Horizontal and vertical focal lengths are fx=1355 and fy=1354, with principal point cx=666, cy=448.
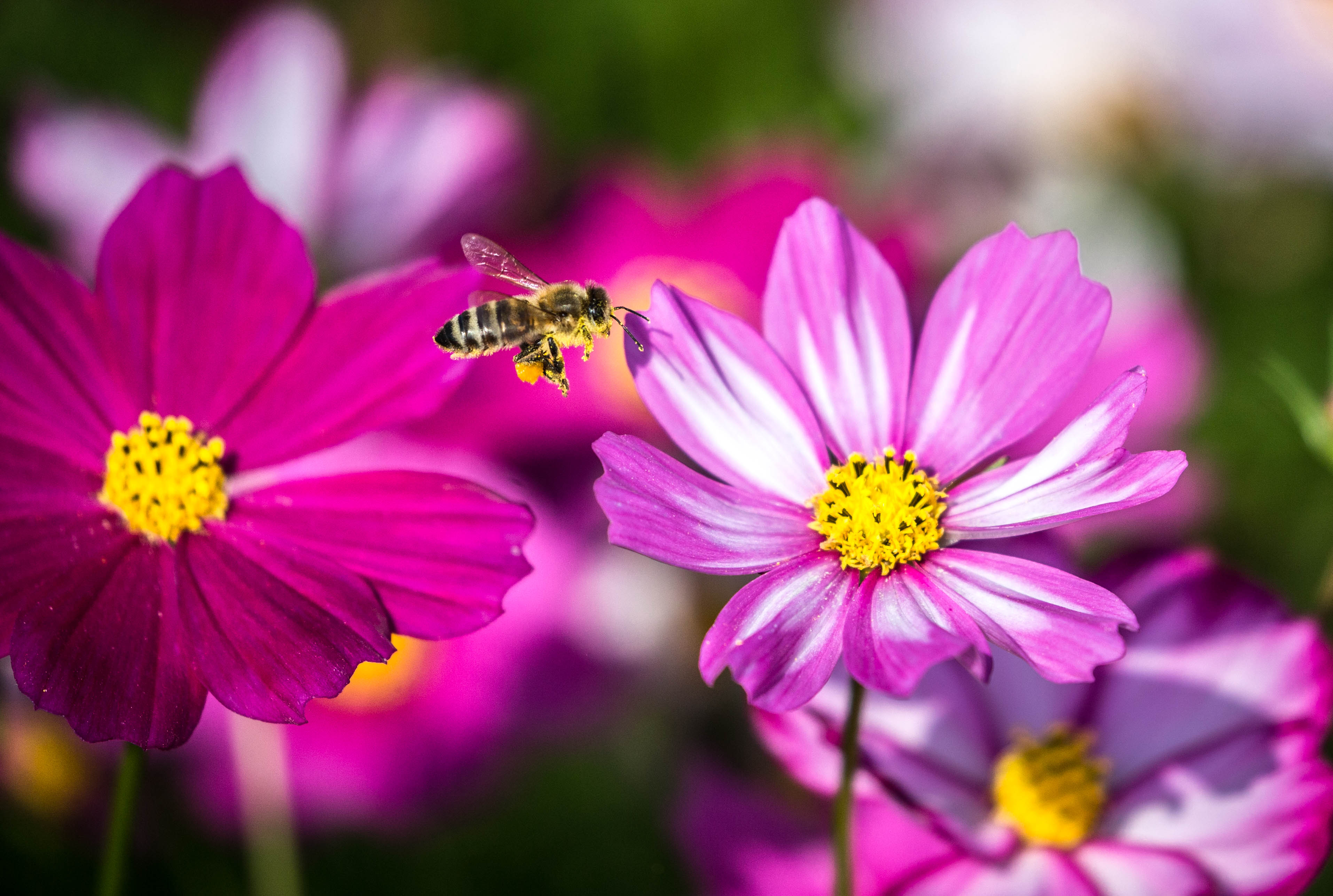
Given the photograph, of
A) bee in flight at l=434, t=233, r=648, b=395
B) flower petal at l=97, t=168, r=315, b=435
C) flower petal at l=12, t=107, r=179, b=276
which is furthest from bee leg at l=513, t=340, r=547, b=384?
flower petal at l=12, t=107, r=179, b=276

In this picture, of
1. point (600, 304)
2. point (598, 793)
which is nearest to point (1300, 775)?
point (600, 304)

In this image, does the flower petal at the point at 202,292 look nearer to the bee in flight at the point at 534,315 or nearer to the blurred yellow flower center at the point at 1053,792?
the bee in flight at the point at 534,315

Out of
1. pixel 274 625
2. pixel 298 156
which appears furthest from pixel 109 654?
pixel 298 156

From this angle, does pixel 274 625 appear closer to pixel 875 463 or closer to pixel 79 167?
pixel 875 463

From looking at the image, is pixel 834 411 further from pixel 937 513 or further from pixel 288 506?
pixel 288 506

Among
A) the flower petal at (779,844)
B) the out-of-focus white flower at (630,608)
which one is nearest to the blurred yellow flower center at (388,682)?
the out-of-focus white flower at (630,608)

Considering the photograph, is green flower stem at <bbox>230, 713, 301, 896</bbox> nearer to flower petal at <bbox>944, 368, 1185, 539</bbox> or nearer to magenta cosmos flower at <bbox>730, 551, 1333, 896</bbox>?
magenta cosmos flower at <bbox>730, 551, 1333, 896</bbox>
